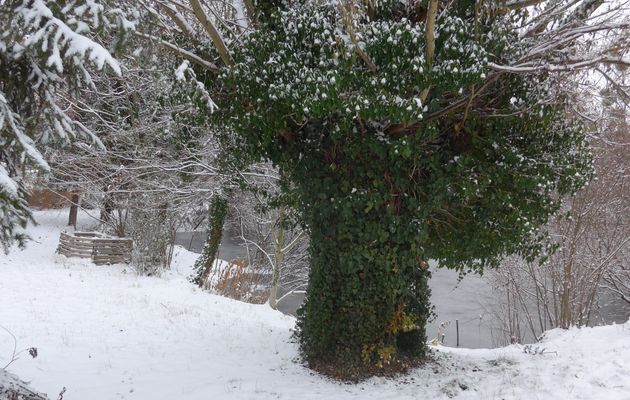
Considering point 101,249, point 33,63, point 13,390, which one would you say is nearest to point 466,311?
point 101,249

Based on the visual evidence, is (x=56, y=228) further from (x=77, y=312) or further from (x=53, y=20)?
(x=53, y=20)

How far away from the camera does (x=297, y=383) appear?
18.8 feet

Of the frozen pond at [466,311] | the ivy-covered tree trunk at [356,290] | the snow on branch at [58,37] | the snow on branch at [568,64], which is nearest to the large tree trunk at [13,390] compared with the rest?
the snow on branch at [58,37]

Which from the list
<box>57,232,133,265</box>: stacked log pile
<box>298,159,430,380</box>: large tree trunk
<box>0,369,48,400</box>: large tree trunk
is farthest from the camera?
<box>57,232,133,265</box>: stacked log pile

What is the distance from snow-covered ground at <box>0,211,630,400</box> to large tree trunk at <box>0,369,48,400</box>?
38.7 inches

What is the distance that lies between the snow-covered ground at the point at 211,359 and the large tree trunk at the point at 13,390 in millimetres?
983

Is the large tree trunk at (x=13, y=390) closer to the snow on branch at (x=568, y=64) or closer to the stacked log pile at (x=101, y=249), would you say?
the snow on branch at (x=568, y=64)

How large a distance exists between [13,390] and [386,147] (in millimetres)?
3993

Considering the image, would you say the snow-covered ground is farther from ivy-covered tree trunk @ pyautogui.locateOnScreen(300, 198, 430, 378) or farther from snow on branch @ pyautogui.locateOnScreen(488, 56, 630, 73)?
snow on branch @ pyautogui.locateOnScreen(488, 56, 630, 73)

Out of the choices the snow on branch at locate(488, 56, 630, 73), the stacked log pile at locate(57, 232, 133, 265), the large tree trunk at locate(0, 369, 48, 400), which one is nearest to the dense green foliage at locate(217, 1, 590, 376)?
the snow on branch at locate(488, 56, 630, 73)

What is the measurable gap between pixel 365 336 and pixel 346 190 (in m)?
1.72

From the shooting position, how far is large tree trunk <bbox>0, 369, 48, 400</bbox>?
352 cm

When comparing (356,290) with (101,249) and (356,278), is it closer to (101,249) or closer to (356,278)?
(356,278)

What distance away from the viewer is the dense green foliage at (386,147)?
4980 millimetres
